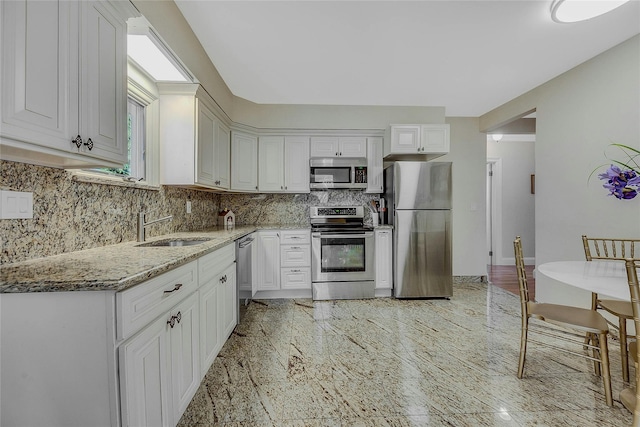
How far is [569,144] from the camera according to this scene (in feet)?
9.33

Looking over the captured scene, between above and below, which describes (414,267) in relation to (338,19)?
below

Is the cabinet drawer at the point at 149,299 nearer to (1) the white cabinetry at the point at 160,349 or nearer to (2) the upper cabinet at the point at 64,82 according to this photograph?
(1) the white cabinetry at the point at 160,349

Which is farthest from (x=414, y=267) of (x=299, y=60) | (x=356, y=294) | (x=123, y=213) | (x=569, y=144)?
(x=123, y=213)

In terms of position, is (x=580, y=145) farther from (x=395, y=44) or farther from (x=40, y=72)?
(x=40, y=72)

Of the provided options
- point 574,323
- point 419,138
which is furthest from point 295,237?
point 574,323

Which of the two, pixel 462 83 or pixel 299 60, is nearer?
pixel 299 60

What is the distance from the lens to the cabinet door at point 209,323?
1690 millimetres

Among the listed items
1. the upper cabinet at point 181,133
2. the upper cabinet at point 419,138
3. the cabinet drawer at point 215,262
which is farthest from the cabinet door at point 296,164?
the cabinet drawer at point 215,262

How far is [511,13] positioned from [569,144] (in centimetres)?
165

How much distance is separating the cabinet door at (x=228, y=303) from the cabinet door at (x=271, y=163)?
163 centimetres

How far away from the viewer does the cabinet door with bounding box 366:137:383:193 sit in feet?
12.5

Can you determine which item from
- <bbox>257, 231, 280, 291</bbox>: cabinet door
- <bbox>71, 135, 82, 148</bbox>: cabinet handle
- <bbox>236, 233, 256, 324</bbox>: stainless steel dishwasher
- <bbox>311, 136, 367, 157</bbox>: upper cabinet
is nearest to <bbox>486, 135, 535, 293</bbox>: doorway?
<bbox>311, 136, 367, 157</bbox>: upper cabinet

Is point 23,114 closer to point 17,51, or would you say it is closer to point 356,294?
point 17,51

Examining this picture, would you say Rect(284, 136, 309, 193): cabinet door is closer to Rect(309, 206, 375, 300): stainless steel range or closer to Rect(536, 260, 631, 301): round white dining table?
Rect(309, 206, 375, 300): stainless steel range
